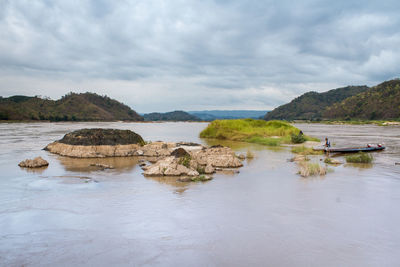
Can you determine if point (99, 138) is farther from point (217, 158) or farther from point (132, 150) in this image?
point (217, 158)

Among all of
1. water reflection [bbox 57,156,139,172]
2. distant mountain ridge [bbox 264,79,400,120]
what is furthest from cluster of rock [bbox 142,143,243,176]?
distant mountain ridge [bbox 264,79,400,120]

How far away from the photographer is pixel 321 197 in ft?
34.2

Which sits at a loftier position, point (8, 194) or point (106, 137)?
point (106, 137)

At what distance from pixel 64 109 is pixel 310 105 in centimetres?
13119

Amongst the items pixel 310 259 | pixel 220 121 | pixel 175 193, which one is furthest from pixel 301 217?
pixel 220 121

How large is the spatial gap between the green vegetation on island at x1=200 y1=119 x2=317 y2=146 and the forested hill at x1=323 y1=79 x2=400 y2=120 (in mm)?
90299

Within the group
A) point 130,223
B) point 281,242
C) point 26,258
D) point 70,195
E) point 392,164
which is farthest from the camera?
point 392,164

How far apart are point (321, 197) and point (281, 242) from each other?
14.3 feet

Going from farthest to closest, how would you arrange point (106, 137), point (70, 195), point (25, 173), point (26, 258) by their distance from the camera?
point (106, 137)
point (25, 173)
point (70, 195)
point (26, 258)

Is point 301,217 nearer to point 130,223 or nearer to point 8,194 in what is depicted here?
point 130,223

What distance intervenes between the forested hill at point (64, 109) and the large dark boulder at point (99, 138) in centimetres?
9516

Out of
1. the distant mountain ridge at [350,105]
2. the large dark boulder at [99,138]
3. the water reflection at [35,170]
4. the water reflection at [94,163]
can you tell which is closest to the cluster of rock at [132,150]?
the large dark boulder at [99,138]

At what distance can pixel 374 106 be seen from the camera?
403 feet

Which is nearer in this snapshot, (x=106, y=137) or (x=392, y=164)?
(x=392, y=164)
